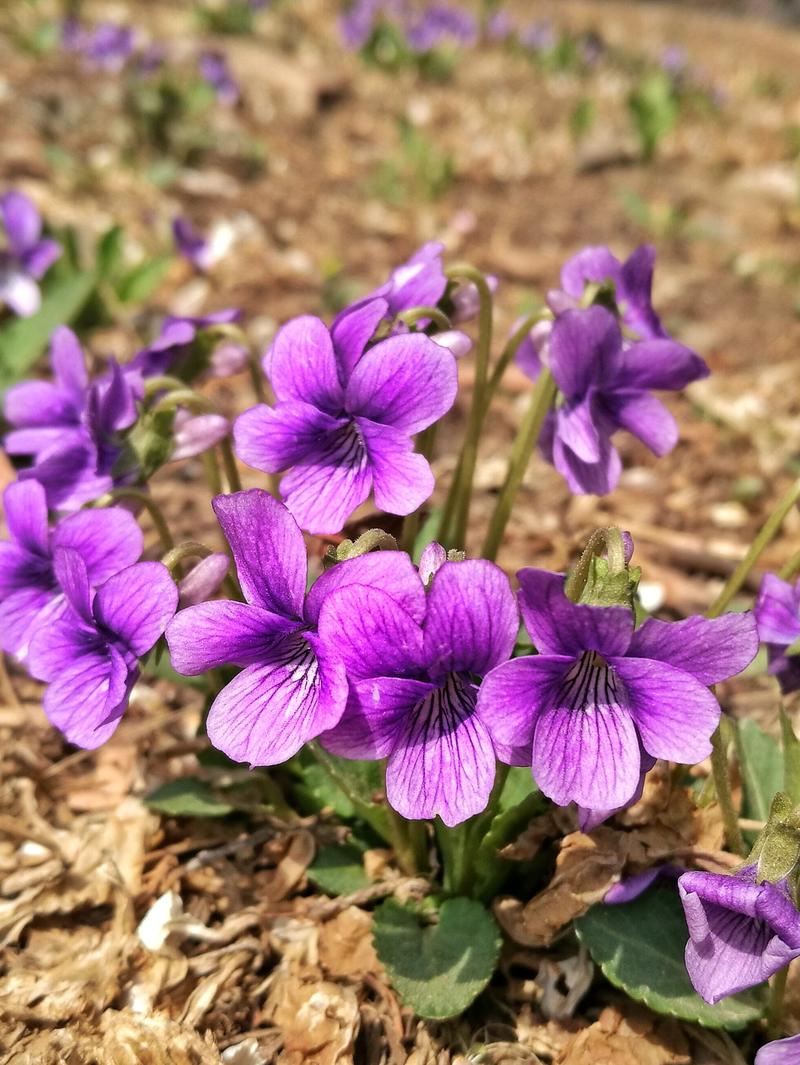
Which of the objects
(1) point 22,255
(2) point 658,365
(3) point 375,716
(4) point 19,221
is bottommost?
(1) point 22,255

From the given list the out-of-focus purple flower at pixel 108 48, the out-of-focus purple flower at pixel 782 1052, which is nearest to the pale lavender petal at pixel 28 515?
the out-of-focus purple flower at pixel 782 1052

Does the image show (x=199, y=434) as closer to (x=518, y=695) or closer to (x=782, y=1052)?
(x=518, y=695)

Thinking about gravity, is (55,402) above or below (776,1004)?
above

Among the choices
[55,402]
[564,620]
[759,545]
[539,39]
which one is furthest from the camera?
[539,39]

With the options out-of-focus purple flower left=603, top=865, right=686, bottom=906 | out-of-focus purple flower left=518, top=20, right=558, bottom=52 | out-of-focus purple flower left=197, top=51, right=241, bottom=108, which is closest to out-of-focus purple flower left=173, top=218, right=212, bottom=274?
out-of-focus purple flower left=603, top=865, right=686, bottom=906

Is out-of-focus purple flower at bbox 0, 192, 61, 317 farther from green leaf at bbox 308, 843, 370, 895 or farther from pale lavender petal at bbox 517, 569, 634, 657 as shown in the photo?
pale lavender petal at bbox 517, 569, 634, 657

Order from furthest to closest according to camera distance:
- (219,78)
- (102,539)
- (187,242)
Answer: (219,78) < (187,242) < (102,539)

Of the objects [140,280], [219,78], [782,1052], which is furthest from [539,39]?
[782,1052]

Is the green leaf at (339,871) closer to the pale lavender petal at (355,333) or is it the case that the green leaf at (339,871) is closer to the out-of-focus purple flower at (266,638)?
the out-of-focus purple flower at (266,638)
